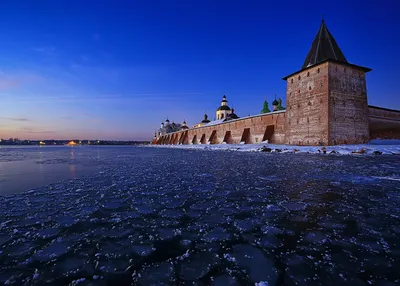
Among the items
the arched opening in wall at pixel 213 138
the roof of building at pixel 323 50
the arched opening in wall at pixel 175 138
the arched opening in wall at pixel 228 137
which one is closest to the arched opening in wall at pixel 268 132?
the roof of building at pixel 323 50

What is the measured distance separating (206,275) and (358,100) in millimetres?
27117

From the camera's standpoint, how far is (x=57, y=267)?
1653 millimetres

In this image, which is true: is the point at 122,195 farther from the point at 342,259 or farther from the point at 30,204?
the point at 342,259

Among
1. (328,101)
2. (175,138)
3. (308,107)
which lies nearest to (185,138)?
(175,138)

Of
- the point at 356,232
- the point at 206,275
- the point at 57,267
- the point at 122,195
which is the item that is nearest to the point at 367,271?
the point at 356,232

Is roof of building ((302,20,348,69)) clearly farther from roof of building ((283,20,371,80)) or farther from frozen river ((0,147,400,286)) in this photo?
frozen river ((0,147,400,286))

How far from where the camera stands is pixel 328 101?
20609 mm

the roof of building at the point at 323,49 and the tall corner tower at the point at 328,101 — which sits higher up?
the roof of building at the point at 323,49

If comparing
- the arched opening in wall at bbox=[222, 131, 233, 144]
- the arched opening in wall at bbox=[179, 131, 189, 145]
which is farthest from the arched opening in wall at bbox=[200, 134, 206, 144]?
the arched opening in wall at bbox=[179, 131, 189, 145]

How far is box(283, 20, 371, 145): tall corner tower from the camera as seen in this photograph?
2081 cm

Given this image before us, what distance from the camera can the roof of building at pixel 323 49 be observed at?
23484 millimetres

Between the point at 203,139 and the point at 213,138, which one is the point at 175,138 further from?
the point at 213,138

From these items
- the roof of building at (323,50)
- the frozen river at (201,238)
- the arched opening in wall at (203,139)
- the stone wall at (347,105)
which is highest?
the roof of building at (323,50)

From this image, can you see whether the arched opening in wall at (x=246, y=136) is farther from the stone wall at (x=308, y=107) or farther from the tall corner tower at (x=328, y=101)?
the tall corner tower at (x=328, y=101)
